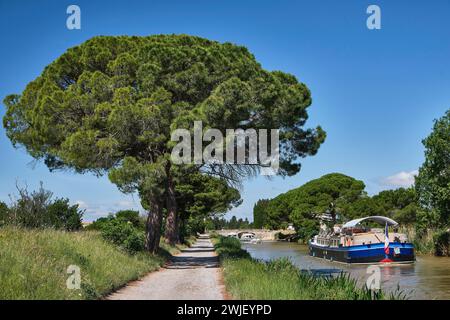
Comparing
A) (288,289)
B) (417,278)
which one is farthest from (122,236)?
(417,278)

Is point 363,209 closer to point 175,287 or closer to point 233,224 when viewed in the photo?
point 175,287

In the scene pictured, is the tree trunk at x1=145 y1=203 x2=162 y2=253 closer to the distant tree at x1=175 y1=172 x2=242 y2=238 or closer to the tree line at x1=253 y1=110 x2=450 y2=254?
the distant tree at x1=175 y1=172 x2=242 y2=238

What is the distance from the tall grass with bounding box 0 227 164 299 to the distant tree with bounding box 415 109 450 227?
2556 centimetres

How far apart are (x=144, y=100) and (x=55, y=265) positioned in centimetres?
901

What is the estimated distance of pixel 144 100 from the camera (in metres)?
19.8

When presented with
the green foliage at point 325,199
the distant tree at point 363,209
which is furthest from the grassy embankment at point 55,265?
the green foliage at point 325,199

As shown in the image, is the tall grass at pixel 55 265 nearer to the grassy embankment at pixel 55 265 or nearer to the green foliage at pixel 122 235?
the grassy embankment at pixel 55 265

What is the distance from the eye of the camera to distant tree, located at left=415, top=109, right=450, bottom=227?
36344 millimetres

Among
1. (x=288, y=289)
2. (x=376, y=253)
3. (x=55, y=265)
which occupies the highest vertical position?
(x=55, y=265)

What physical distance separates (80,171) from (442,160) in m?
26.3

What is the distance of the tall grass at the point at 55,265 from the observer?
9961 millimetres
